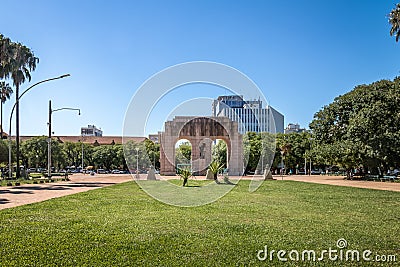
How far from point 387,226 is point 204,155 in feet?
180

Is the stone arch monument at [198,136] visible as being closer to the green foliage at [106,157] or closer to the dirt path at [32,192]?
the dirt path at [32,192]

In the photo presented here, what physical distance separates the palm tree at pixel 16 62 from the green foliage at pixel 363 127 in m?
29.3

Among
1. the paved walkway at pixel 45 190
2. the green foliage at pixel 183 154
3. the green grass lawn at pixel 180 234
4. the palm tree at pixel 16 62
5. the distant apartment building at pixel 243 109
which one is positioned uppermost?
the palm tree at pixel 16 62

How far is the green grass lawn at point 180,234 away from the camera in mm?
6684

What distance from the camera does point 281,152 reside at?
6681 centimetres

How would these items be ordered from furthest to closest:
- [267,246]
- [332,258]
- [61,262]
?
[267,246], [332,258], [61,262]

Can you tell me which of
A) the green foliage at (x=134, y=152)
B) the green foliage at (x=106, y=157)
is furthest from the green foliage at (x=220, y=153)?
the green foliage at (x=106, y=157)

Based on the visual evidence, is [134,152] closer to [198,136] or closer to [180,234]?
[198,136]

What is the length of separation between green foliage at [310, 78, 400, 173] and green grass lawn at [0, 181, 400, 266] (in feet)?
79.9

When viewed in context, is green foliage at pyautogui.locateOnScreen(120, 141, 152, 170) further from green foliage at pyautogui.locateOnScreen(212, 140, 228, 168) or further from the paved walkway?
green foliage at pyautogui.locateOnScreen(212, 140, 228, 168)

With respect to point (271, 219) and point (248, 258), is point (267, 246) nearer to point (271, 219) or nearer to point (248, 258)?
point (248, 258)

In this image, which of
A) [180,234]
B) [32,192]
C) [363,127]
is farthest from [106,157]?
[180,234]

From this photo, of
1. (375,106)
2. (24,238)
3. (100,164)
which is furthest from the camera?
(100,164)

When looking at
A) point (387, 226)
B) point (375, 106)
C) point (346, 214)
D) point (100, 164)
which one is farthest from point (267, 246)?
point (100, 164)
